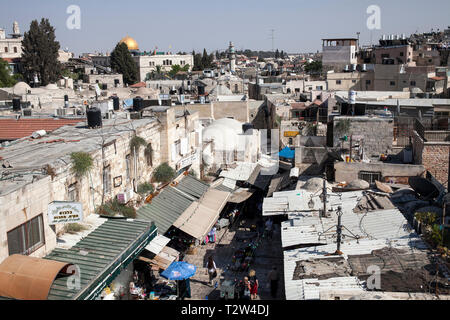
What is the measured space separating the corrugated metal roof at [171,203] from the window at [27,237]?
485 centimetres

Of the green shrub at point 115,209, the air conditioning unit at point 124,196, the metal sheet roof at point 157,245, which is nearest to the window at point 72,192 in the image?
the green shrub at point 115,209

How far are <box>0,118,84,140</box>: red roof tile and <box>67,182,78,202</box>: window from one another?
25.7 ft

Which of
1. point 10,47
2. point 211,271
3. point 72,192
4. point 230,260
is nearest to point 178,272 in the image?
point 211,271

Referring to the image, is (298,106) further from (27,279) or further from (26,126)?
(27,279)

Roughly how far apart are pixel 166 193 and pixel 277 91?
30.2 m

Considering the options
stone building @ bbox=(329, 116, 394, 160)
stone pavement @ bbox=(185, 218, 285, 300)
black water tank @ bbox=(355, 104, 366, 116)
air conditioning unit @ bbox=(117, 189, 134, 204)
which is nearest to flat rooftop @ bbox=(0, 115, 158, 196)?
air conditioning unit @ bbox=(117, 189, 134, 204)

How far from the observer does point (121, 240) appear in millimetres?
10578

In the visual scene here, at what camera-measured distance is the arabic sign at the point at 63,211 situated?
30.1 feet

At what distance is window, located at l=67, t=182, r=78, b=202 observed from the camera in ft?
35.7

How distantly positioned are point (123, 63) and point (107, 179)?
59108 mm

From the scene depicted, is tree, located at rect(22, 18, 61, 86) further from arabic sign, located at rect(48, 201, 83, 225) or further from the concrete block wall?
arabic sign, located at rect(48, 201, 83, 225)

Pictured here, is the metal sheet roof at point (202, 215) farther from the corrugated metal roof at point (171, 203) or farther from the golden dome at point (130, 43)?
the golden dome at point (130, 43)

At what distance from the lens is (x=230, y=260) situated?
1538cm
